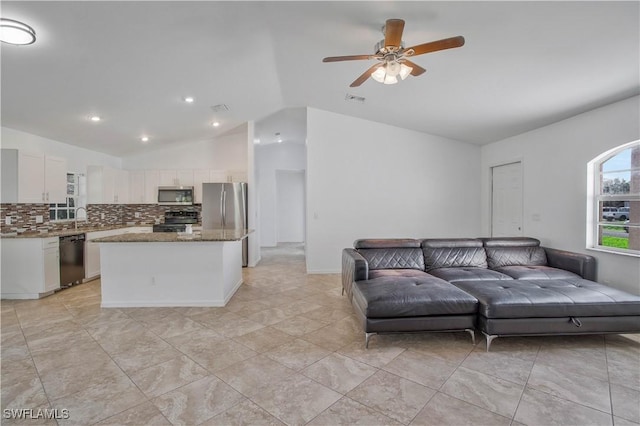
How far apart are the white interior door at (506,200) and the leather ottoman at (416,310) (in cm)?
315

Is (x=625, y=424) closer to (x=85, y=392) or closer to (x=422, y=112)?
(x=85, y=392)

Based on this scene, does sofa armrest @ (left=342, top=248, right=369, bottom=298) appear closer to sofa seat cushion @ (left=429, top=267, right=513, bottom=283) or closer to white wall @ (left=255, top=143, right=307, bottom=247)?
sofa seat cushion @ (left=429, top=267, right=513, bottom=283)

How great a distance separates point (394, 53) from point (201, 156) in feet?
17.5

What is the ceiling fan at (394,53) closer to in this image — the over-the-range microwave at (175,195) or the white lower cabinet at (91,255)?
the over-the-range microwave at (175,195)

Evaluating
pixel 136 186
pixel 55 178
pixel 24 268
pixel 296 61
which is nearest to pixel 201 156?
pixel 136 186

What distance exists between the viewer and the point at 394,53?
255 cm

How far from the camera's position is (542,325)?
→ 256cm

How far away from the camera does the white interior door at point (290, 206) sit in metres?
9.63

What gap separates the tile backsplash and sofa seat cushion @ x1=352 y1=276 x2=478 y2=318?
494 cm

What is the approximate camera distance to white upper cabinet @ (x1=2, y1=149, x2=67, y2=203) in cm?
391

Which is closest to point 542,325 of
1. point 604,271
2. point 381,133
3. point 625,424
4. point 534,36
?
point 625,424

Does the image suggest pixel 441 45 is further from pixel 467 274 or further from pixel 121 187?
pixel 121 187

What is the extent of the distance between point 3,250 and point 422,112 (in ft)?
21.6

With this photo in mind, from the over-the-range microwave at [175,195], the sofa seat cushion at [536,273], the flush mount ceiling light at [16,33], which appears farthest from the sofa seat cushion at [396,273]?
the over-the-range microwave at [175,195]
